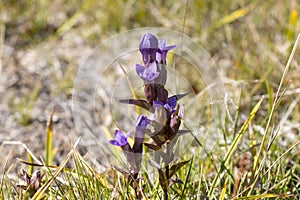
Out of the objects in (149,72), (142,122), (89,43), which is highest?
(89,43)

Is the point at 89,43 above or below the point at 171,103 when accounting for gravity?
above

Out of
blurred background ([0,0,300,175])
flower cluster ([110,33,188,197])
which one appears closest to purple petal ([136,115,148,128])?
flower cluster ([110,33,188,197])

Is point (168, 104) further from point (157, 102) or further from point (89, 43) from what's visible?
point (89, 43)

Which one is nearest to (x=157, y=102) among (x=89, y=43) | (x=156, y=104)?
(x=156, y=104)

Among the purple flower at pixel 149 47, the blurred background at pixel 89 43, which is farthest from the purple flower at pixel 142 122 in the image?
the blurred background at pixel 89 43

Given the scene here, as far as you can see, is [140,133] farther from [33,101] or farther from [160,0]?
[160,0]

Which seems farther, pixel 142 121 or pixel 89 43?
pixel 89 43

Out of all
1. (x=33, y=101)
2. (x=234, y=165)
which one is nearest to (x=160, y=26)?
(x=33, y=101)
